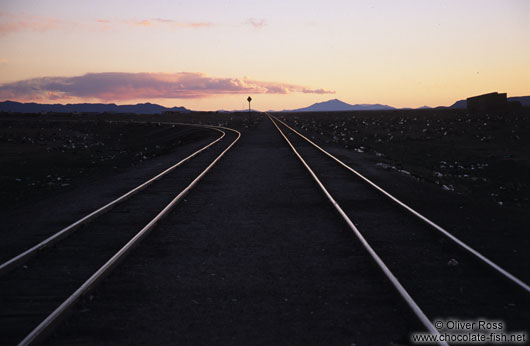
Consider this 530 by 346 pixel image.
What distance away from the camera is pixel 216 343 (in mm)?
4422

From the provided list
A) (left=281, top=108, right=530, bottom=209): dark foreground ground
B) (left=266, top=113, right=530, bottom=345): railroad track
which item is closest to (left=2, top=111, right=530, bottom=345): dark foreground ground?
(left=266, top=113, right=530, bottom=345): railroad track

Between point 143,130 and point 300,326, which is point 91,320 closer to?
point 300,326

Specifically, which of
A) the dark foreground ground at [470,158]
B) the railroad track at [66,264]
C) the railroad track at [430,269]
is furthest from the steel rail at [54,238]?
the dark foreground ground at [470,158]

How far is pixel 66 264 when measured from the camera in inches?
267

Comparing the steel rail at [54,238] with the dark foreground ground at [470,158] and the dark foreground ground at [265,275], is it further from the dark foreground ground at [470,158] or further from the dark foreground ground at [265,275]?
the dark foreground ground at [470,158]

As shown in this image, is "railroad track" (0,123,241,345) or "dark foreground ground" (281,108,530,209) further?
"dark foreground ground" (281,108,530,209)

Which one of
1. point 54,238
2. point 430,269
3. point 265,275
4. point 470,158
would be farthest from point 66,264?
point 470,158

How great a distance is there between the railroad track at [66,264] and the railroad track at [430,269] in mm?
3480

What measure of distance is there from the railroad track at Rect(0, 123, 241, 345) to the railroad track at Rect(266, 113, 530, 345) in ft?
11.4

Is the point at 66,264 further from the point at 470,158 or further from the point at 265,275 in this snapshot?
the point at 470,158

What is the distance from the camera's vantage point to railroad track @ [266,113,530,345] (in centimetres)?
513

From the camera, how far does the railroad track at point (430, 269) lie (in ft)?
16.8

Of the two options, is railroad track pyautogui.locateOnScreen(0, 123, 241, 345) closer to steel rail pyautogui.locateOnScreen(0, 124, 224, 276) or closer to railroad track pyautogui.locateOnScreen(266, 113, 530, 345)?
steel rail pyautogui.locateOnScreen(0, 124, 224, 276)

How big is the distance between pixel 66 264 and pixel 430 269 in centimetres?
494
